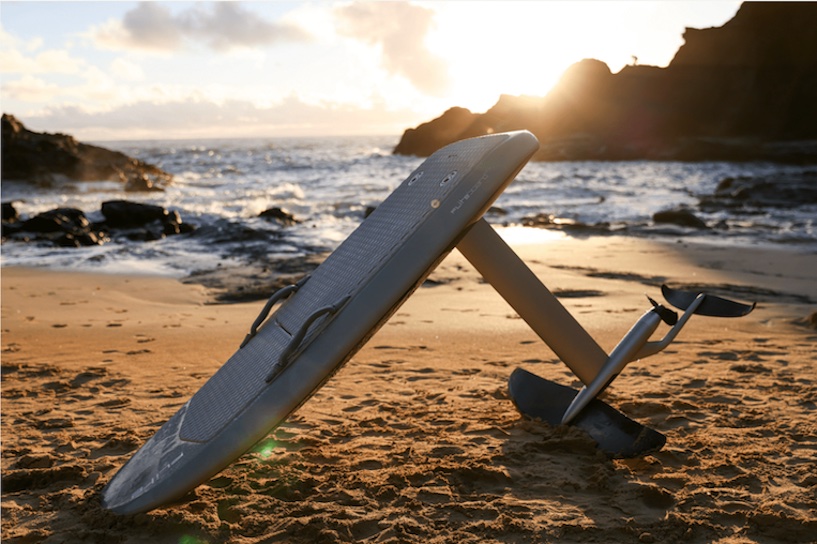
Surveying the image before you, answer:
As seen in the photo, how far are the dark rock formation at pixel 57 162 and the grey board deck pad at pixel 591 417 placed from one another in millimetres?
24064

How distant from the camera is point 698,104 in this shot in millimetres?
54531

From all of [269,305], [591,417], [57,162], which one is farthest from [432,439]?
[57,162]

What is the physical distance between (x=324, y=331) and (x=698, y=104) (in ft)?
194

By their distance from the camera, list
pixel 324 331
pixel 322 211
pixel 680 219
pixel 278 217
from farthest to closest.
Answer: pixel 322 211 → pixel 278 217 → pixel 680 219 → pixel 324 331

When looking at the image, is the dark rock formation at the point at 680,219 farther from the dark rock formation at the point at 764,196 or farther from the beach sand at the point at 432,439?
the beach sand at the point at 432,439

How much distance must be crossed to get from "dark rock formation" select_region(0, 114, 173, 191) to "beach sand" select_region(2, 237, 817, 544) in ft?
72.7

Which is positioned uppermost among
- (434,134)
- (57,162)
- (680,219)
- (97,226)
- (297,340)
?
(434,134)

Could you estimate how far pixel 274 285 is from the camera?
7172 mm

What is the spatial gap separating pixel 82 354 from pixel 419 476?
10.1 ft

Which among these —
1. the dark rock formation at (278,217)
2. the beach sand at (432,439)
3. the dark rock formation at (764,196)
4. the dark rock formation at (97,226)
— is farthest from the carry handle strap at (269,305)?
the dark rock formation at (764,196)

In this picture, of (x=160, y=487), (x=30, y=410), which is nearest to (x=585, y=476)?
(x=160, y=487)

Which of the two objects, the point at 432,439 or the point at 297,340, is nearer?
the point at 297,340

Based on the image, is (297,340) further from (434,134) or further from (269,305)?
(434,134)

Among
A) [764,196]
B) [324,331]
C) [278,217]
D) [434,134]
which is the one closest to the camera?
[324,331]
